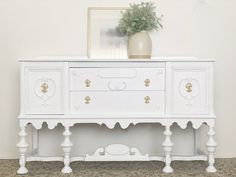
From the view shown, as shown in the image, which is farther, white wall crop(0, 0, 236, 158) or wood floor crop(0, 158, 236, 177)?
white wall crop(0, 0, 236, 158)

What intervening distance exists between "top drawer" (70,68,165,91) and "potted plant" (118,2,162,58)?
23 centimetres

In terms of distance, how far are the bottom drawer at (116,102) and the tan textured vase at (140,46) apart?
12.3 inches

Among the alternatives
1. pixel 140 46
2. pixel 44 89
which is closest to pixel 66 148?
pixel 44 89

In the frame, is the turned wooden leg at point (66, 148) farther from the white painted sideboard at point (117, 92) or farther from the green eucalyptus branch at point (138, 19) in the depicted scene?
the green eucalyptus branch at point (138, 19)

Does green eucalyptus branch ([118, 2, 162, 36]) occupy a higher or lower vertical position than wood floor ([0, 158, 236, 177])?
higher

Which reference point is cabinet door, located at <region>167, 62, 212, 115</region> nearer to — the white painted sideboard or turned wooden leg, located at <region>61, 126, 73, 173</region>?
the white painted sideboard

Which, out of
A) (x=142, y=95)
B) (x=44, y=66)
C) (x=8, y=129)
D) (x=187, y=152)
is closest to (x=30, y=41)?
(x=44, y=66)

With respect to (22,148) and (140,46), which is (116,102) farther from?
(22,148)

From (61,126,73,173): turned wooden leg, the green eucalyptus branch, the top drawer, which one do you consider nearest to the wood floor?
(61,126,73,173): turned wooden leg

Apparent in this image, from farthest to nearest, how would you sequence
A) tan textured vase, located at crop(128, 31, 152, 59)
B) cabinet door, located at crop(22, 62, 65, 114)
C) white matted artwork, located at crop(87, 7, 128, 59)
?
white matted artwork, located at crop(87, 7, 128, 59)
tan textured vase, located at crop(128, 31, 152, 59)
cabinet door, located at crop(22, 62, 65, 114)

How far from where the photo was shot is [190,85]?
2.51 meters

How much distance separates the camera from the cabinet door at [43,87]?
248 cm

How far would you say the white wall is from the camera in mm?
2912

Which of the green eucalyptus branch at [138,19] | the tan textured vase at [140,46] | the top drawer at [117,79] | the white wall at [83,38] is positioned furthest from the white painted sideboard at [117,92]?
the white wall at [83,38]
